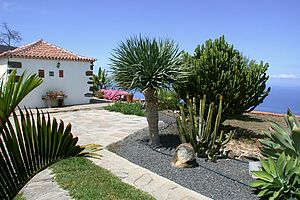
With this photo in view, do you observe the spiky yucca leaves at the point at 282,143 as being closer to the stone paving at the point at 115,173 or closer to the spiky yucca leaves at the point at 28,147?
the stone paving at the point at 115,173

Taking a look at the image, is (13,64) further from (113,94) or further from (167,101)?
(167,101)

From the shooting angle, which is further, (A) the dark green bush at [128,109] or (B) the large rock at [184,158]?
(A) the dark green bush at [128,109]

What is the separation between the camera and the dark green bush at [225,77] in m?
8.71

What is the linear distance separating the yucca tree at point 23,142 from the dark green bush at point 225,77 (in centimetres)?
645

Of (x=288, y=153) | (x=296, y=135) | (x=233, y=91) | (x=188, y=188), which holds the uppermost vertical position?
(x=233, y=91)

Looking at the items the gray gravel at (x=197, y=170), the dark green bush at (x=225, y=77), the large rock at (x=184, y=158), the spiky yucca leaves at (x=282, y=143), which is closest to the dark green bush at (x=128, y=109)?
the dark green bush at (x=225, y=77)

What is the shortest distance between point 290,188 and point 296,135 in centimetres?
85

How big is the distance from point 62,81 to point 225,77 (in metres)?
9.82

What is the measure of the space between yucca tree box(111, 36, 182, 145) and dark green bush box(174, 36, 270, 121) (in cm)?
117

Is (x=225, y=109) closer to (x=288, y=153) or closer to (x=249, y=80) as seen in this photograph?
(x=249, y=80)

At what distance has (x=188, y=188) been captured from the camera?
4945 mm

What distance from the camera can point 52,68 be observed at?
15.3 meters

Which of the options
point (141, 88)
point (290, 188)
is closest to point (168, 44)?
point (141, 88)

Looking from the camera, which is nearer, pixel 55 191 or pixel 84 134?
pixel 55 191
